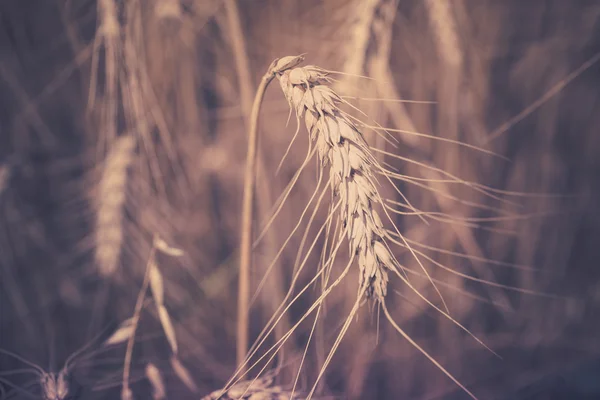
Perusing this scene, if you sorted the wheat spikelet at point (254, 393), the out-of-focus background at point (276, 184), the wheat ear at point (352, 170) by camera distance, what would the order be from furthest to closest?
the out-of-focus background at point (276, 184) → the wheat spikelet at point (254, 393) → the wheat ear at point (352, 170)

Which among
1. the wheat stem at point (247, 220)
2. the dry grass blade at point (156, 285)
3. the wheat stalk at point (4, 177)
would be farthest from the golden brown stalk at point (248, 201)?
Result: the wheat stalk at point (4, 177)

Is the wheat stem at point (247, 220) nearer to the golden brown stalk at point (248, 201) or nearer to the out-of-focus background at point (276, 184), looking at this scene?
the golden brown stalk at point (248, 201)

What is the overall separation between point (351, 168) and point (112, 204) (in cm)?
56

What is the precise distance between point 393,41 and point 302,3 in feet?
0.70

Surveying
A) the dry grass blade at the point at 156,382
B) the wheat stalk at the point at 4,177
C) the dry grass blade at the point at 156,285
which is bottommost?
the dry grass blade at the point at 156,382

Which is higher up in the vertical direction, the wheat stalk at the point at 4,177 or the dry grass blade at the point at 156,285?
the wheat stalk at the point at 4,177

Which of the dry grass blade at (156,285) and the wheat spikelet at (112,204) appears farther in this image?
the wheat spikelet at (112,204)

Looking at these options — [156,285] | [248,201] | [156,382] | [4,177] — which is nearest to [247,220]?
[248,201]

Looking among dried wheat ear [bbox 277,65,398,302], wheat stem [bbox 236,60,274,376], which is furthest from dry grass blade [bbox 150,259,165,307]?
dried wheat ear [bbox 277,65,398,302]

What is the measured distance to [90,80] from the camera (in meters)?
0.85

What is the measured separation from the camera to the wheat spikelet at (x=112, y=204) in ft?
2.68

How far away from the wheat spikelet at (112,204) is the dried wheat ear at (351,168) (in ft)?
1.51

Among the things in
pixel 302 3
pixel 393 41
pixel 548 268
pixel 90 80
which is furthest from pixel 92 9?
pixel 548 268

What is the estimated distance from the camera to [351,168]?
20.2 inches
